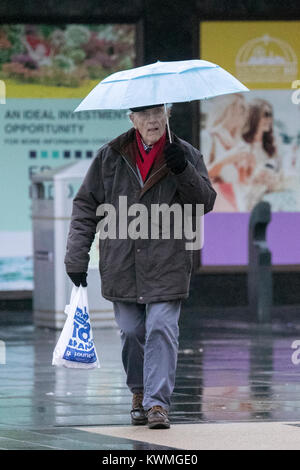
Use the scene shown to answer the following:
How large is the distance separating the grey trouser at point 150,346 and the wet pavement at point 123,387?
293 millimetres

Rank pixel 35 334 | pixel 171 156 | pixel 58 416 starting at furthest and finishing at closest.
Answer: pixel 35 334
pixel 58 416
pixel 171 156

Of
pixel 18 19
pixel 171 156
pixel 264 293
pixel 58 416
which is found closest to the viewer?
pixel 171 156

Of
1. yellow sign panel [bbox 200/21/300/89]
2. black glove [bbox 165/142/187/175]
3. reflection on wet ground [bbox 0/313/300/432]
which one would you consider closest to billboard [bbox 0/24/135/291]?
yellow sign panel [bbox 200/21/300/89]

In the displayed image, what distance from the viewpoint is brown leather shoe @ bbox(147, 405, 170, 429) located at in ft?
24.6

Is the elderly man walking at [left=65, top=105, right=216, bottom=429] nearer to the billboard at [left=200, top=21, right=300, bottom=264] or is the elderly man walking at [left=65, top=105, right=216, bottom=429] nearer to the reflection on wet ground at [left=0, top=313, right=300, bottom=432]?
the reflection on wet ground at [left=0, top=313, right=300, bottom=432]

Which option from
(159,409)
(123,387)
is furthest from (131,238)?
(123,387)

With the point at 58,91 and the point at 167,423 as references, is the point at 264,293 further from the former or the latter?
the point at 167,423

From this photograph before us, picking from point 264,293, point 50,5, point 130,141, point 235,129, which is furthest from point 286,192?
point 130,141

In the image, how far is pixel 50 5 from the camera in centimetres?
1520

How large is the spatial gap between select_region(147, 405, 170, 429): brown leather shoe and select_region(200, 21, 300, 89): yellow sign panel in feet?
27.8

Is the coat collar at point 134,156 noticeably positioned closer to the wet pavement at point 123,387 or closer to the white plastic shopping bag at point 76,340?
the white plastic shopping bag at point 76,340

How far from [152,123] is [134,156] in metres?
0.23

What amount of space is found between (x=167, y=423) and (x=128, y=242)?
1.05m

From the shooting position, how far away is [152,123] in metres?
7.73
